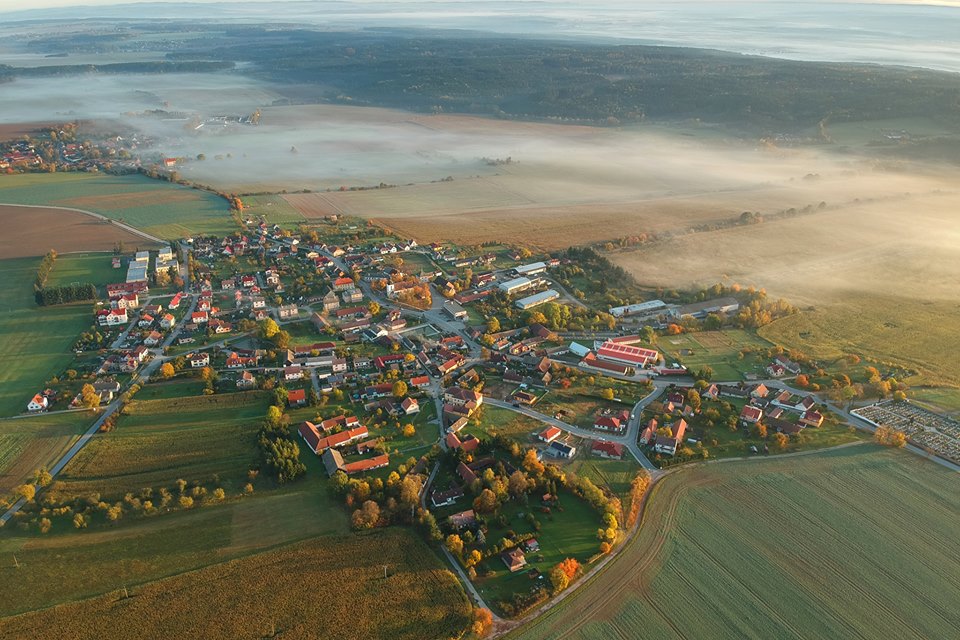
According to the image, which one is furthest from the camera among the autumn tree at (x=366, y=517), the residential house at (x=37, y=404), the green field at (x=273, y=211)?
the green field at (x=273, y=211)

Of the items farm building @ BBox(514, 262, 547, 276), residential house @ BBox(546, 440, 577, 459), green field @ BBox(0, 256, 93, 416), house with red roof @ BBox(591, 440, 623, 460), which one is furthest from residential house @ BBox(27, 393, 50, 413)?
farm building @ BBox(514, 262, 547, 276)

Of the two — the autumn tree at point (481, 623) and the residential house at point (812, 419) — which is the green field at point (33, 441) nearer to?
the autumn tree at point (481, 623)

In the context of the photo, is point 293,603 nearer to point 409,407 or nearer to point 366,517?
point 366,517

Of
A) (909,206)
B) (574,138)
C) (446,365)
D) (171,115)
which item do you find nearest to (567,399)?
(446,365)

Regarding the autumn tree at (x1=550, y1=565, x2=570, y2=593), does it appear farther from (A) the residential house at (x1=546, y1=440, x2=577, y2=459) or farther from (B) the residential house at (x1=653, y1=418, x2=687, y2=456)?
(B) the residential house at (x1=653, y1=418, x2=687, y2=456)

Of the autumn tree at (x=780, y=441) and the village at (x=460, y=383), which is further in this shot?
the autumn tree at (x=780, y=441)

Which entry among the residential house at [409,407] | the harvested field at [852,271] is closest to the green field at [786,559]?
the residential house at [409,407]
